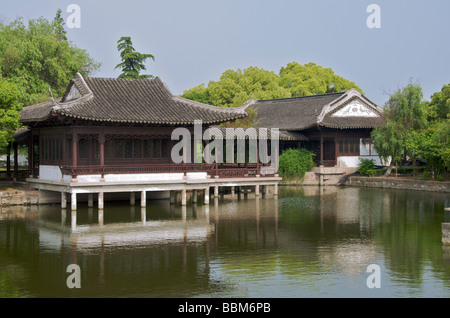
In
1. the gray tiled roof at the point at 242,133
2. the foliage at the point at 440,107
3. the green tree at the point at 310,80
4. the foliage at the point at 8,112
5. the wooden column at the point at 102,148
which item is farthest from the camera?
the green tree at the point at 310,80

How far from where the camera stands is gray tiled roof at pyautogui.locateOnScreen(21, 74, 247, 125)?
2641 centimetres

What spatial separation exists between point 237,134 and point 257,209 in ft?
24.2

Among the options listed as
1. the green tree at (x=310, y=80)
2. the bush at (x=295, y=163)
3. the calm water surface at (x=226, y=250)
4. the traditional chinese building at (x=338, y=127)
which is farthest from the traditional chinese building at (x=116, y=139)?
the green tree at (x=310, y=80)

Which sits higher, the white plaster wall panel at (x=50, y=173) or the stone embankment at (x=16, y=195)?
the white plaster wall panel at (x=50, y=173)

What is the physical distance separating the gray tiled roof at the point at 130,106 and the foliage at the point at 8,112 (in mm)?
767

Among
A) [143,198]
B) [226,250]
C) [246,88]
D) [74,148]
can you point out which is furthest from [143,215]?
[246,88]

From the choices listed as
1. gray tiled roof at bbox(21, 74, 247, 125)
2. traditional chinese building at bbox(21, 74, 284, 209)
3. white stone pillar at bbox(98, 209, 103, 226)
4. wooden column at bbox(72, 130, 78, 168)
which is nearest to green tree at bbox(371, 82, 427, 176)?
traditional chinese building at bbox(21, 74, 284, 209)

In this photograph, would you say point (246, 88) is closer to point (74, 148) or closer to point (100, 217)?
point (74, 148)

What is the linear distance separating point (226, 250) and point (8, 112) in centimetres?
1442

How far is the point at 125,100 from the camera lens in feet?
92.9

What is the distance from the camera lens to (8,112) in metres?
27.2

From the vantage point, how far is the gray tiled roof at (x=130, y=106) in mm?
26406

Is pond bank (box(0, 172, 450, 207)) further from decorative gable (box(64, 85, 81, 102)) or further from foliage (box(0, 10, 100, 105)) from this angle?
foliage (box(0, 10, 100, 105))

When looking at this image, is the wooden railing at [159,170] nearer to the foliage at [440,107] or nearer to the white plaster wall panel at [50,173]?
the white plaster wall panel at [50,173]
